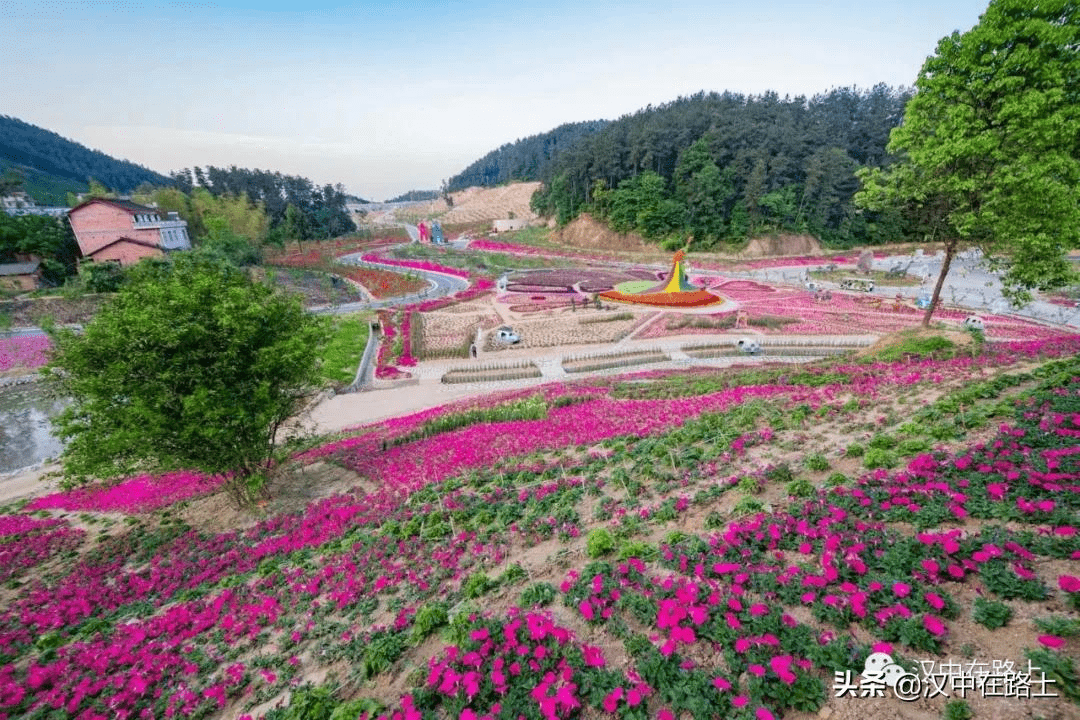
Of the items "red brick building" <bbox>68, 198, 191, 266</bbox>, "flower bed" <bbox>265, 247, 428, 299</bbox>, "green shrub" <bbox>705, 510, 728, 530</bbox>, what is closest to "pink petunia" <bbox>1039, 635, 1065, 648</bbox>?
"green shrub" <bbox>705, 510, 728, 530</bbox>

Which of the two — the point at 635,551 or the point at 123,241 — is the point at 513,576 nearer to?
the point at 635,551

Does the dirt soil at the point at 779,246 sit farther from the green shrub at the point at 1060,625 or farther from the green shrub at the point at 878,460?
the green shrub at the point at 1060,625

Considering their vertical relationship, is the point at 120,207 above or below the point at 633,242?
above

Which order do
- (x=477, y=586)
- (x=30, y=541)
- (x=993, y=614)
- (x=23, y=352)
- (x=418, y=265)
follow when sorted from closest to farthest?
(x=993, y=614) < (x=477, y=586) < (x=30, y=541) < (x=23, y=352) < (x=418, y=265)

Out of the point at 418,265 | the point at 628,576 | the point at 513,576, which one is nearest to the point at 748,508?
the point at 628,576

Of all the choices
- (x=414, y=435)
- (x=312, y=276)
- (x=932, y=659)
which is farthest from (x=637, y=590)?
(x=312, y=276)

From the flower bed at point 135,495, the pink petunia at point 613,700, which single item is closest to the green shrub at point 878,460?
the pink petunia at point 613,700

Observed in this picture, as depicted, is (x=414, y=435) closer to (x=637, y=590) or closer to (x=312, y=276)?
(x=637, y=590)
